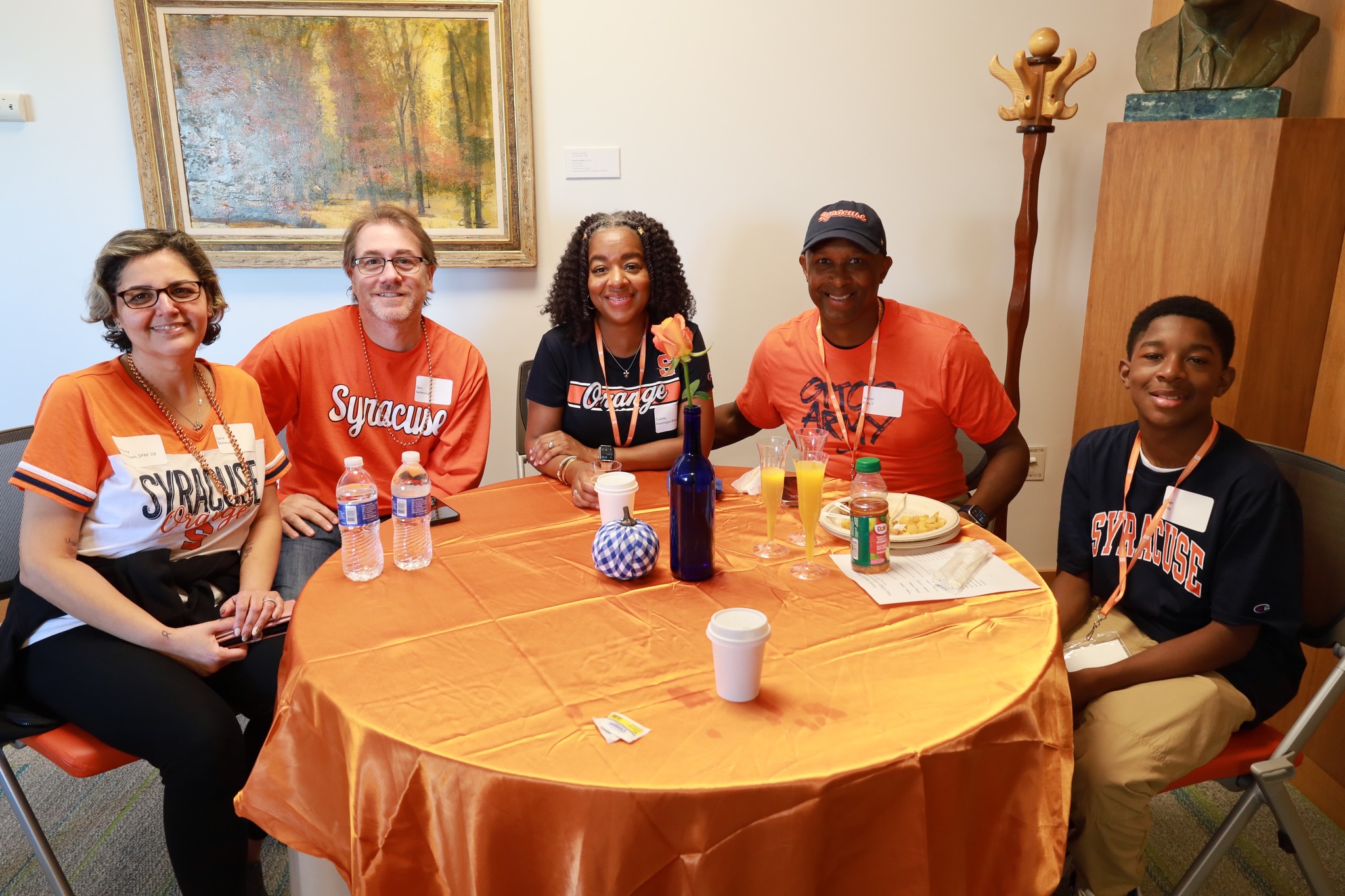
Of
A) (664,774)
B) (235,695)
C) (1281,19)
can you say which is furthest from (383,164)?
(1281,19)

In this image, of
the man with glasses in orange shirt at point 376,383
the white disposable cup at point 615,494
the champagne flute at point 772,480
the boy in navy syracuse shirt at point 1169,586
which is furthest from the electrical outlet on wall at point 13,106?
the boy in navy syracuse shirt at point 1169,586

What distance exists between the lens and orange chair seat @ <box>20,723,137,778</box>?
163 cm

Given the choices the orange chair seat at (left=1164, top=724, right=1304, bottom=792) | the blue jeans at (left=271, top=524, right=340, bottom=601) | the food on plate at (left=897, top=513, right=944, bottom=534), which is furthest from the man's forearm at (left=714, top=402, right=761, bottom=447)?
the orange chair seat at (left=1164, top=724, right=1304, bottom=792)

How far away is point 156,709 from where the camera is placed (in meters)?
1.62

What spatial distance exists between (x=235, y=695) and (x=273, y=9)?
2.32 m

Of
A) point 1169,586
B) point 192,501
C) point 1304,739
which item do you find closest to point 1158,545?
point 1169,586

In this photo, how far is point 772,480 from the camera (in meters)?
1.68

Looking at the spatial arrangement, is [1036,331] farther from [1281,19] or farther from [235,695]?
[235,695]

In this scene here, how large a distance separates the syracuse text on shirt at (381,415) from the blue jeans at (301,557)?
0.33 m

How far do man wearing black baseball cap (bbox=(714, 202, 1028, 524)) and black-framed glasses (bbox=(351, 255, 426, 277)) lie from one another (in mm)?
1132

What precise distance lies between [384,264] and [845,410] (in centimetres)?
138

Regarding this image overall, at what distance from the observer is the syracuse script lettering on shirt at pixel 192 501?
5.97 ft

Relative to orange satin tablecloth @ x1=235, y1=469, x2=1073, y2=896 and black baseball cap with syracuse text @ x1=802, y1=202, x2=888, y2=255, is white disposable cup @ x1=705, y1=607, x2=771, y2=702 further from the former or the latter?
black baseball cap with syracuse text @ x1=802, y1=202, x2=888, y2=255

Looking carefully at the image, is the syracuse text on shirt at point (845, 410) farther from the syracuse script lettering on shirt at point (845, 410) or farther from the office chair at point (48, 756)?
the office chair at point (48, 756)
